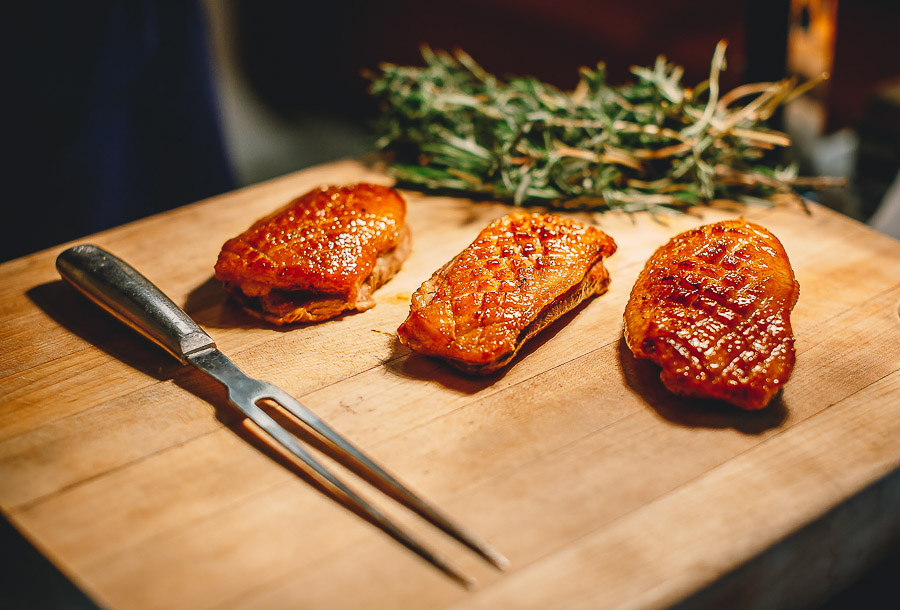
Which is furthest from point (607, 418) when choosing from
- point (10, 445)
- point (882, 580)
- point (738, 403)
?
point (10, 445)

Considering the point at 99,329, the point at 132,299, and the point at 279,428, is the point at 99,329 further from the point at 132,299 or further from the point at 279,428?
the point at 279,428

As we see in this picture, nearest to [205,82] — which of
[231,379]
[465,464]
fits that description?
[231,379]

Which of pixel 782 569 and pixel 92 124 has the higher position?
pixel 92 124

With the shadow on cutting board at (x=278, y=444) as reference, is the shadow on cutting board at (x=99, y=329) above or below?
above

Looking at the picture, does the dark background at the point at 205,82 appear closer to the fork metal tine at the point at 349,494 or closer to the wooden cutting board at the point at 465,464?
the wooden cutting board at the point at 465,464

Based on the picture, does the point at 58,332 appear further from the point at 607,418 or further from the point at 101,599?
the point at 607,418

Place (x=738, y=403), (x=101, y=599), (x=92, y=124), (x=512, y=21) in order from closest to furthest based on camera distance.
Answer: (x=101, y=599), (x=738, y=403), (x=92, y=124), (x=512, y=21)

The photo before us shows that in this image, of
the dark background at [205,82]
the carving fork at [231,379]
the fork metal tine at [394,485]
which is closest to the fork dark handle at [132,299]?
the carving fork at [231,379]
